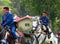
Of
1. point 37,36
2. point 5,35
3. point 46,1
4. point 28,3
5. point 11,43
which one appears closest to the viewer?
point 5,35

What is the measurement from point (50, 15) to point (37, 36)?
2516 cm

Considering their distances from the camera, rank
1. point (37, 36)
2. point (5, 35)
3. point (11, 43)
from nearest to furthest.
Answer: point (5, 35), point (11, 43), point (37, 36)

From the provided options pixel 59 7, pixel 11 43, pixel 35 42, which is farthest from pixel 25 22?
pixel 11 43

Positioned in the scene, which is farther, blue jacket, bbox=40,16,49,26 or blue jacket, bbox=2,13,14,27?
blue jacket, bbox=40,16,49,26

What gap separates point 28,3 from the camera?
46938 millimetres

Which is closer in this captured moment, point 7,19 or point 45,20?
point 7,19

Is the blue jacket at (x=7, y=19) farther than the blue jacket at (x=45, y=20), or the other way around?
the blue jacket at (x=45, y=20)

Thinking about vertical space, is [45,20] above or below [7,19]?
above

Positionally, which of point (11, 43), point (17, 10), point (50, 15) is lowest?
point (11, 43)

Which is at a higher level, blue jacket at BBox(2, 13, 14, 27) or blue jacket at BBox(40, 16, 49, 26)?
blue jacket at BBox(40, 16, 49, 26)

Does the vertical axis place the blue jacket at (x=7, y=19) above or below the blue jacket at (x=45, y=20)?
below

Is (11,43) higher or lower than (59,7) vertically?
lower

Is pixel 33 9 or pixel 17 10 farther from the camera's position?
pixel 17 10

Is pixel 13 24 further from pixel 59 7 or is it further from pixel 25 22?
pixel 25 22
